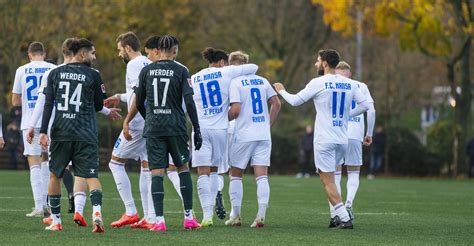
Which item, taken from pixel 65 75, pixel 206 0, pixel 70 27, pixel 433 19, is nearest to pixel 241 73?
pixel 65 75

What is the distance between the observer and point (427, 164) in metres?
42.5

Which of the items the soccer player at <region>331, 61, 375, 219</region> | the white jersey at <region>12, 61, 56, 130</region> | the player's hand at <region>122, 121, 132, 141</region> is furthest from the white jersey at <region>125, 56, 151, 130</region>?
the soccer player at <region>331, 61, 375, 219</region>

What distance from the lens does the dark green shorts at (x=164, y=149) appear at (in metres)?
12.9

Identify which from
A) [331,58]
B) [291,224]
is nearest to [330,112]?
[331,58]

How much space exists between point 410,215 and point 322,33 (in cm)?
3623

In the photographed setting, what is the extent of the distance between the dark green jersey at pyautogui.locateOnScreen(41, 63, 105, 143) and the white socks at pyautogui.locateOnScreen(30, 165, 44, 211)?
3.11 meters

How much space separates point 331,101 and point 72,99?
3500mm

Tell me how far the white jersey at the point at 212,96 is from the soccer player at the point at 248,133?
14cm

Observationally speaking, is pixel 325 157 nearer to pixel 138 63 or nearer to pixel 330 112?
pixel 330 112

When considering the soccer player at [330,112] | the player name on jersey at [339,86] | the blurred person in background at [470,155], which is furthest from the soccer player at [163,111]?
the blurred person in background at [470,155]

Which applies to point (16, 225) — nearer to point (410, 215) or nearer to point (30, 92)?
point (30, 92)

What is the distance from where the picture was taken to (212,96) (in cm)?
1439

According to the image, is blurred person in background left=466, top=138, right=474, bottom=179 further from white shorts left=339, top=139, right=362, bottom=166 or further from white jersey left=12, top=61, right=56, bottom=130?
white jersey left=12, top=61, right=56, bottom=130

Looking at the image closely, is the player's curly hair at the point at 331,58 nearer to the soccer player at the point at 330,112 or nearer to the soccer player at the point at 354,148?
the soccer player at the point at 330,112
